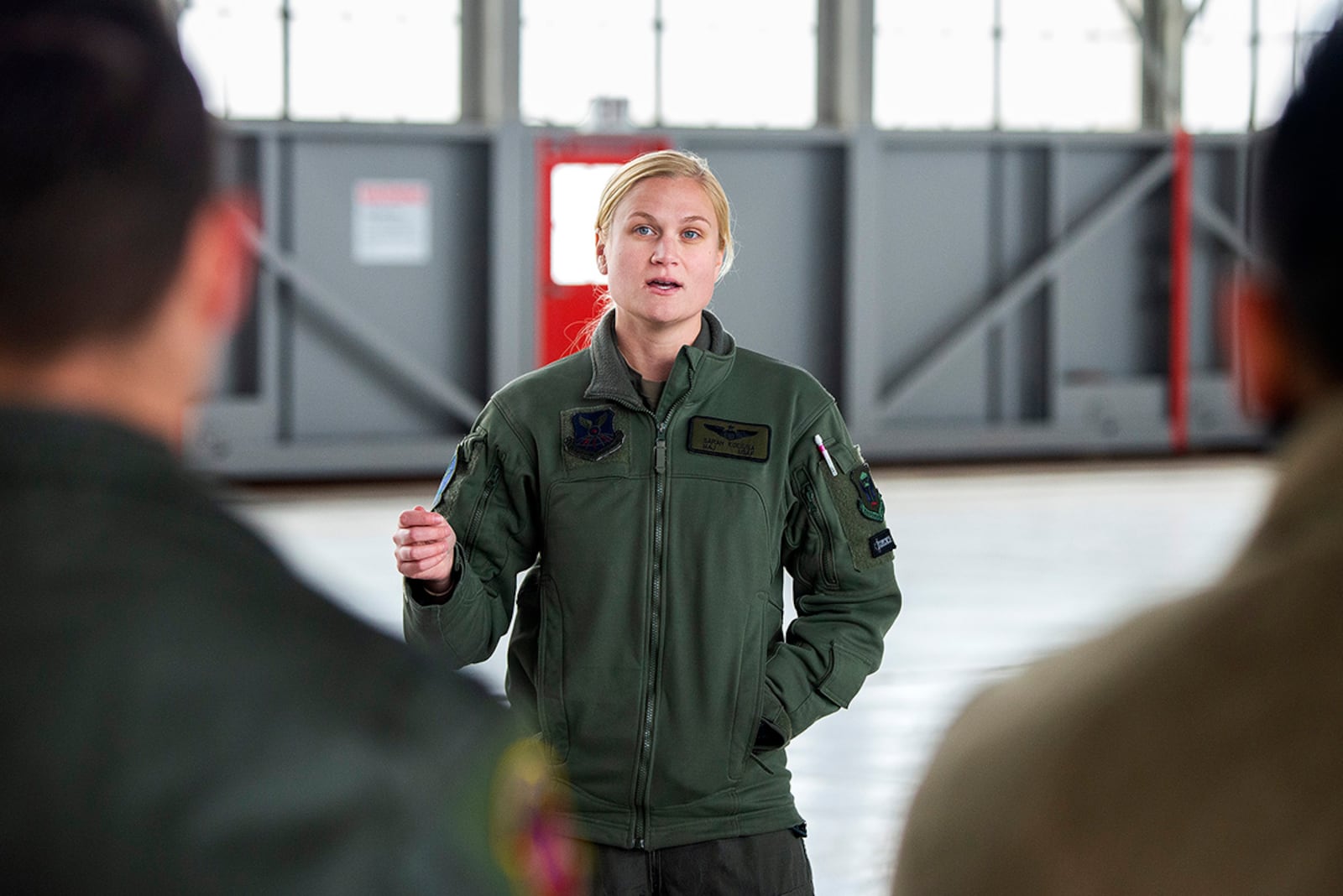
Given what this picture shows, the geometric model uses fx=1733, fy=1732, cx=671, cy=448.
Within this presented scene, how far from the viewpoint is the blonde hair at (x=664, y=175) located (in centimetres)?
300

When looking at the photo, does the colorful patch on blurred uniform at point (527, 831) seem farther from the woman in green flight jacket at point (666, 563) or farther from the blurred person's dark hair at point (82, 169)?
the woman in green flight jacket at point (666, 563)

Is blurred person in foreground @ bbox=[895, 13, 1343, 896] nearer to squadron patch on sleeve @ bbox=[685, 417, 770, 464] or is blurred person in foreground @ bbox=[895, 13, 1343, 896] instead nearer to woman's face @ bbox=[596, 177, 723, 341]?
squadron patch on sleeve @ bbox=[685, 417, 770, 464]

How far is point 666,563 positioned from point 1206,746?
1987 millimetres

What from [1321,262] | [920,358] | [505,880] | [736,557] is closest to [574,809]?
[736,557]

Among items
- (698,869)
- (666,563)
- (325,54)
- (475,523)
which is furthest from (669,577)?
(325,54)

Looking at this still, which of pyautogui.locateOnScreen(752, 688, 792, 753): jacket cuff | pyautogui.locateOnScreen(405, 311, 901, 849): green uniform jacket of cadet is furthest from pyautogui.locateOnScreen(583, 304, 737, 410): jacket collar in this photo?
pyautogui.locateOnScreen(752, 688, 792, 753): jacket cuff

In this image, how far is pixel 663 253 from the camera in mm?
2932

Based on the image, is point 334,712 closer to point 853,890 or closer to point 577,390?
point 577,390

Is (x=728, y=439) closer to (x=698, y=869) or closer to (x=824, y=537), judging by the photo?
(x=824, y=537)

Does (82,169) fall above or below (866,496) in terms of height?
above

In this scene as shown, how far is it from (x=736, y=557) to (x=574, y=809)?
1.55 ft

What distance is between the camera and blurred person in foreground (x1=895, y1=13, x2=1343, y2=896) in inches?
31.3

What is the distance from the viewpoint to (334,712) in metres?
0.94

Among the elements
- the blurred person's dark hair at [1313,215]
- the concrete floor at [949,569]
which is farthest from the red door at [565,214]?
the blurred person's dark hair at [1313,215]
